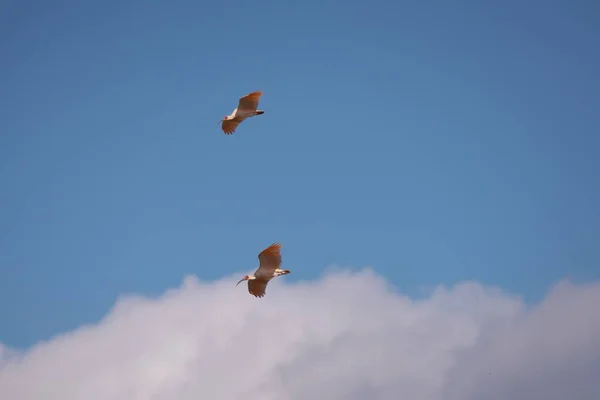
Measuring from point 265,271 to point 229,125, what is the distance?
38.6 ft

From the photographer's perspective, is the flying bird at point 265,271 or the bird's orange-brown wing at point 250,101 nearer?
the flying bird at point 265,271

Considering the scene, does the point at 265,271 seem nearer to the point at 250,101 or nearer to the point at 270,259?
the point at 270,259

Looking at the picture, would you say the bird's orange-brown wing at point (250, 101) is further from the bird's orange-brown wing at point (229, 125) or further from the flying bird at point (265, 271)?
the flying bird at point (265, 271)

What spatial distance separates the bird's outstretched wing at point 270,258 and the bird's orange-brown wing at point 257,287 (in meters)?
1.75

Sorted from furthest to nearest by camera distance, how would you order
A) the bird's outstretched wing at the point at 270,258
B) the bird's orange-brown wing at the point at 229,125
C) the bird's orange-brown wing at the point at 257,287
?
the bird's orange-brown wing at the point at 229,125 < the bird's orange-brown wing at the point at 257,287 < the bird's outstretched wing at the point at 270,258

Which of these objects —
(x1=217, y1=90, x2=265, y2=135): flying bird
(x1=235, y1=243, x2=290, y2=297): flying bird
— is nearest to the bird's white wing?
(x1=235, y1=243, x2=290, y2=297): flying bird

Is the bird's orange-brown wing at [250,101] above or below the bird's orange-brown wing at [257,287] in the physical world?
above

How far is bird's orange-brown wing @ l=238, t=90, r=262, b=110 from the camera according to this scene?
6925 centimetres

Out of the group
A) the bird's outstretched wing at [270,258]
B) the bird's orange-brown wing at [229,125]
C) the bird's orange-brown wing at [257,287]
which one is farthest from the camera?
the bird's orange-brown wing at [229,125]

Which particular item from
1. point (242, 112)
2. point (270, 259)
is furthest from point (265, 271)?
point (242, 112)

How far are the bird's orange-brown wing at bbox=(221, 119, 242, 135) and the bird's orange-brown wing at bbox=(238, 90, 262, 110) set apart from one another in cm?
224

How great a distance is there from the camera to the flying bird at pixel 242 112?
6969cm

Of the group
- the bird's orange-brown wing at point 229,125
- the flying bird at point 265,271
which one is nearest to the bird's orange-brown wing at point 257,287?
the flying bird at point 265,271

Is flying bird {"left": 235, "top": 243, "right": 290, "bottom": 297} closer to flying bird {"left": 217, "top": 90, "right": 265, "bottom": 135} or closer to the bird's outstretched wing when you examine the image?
the bird's outstretched wing
